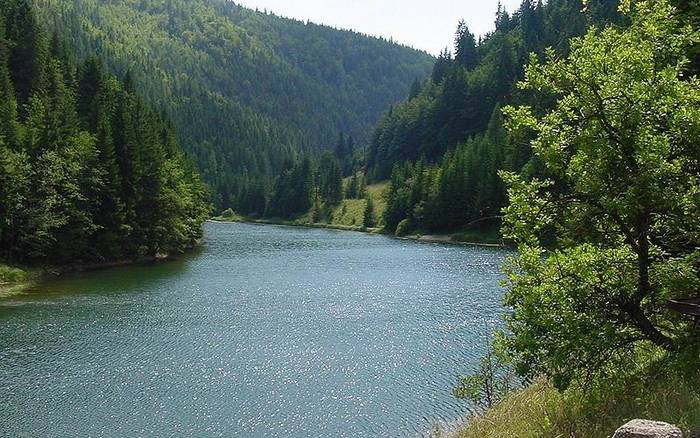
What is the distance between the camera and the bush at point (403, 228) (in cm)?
14200

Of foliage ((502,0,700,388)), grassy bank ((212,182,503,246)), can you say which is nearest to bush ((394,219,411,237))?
grassy bank ((212,182,503,246))

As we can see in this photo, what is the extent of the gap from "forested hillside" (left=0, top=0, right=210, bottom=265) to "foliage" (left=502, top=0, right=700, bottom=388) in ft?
188

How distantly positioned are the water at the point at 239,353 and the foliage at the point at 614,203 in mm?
12084

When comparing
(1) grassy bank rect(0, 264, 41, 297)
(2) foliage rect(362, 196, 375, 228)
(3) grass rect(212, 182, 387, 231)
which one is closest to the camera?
(1) grassy bank rect(0, 264, 41, 297)

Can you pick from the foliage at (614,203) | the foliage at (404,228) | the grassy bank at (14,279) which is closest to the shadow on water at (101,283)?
Answer: the grassy bank at (14,279)

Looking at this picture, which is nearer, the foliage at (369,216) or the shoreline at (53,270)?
the shoreline at (53,270)

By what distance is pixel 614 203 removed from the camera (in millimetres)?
12562

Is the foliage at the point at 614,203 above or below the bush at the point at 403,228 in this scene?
above

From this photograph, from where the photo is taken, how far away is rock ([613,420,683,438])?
9.40 metres

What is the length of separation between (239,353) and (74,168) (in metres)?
41.5

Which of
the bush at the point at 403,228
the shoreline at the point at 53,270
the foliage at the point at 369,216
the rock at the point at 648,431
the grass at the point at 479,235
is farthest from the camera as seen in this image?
the foliage at the point at 369,216

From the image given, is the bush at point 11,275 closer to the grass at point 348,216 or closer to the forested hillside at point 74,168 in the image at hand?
the forested hillside at point 74,168

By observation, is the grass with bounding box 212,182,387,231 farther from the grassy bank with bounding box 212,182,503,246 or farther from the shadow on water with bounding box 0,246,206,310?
the shadow on water with bounding box 0,246,206,310

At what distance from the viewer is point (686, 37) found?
43.4 ft
